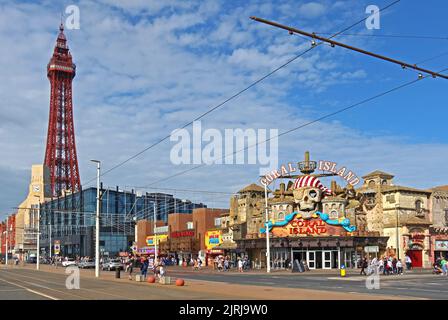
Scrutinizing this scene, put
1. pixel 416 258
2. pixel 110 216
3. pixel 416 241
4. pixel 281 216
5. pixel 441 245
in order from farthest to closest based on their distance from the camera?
pixel 110 216 < pixel 281 216 < pixel 441 245 < pixel 416 258 < pixel 416 241

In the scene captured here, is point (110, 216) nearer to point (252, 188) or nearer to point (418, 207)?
point (252, 188)

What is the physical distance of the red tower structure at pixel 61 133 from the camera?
15688 centimetres

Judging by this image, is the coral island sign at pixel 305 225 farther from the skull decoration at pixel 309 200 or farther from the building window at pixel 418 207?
the building window at pixel 418 207

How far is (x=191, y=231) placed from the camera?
83.0 m

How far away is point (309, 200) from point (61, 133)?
4626 inches

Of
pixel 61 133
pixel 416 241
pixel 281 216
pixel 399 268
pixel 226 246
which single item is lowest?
pixel 226 246

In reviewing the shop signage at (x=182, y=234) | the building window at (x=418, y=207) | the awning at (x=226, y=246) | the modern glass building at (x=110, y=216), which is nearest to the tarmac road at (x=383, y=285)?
the building window at (x=418, y=207)

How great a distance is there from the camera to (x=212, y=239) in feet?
256

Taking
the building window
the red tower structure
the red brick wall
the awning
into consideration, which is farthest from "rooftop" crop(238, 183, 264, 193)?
the red tower structure

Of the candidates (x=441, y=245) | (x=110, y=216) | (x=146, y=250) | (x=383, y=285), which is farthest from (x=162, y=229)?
(x=383, y=285)

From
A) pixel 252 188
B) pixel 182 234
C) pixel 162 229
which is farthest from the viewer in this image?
pixel 162 229

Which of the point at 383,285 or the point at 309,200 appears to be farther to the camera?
the point at 309,200

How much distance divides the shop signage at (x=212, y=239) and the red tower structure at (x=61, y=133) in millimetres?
82909
